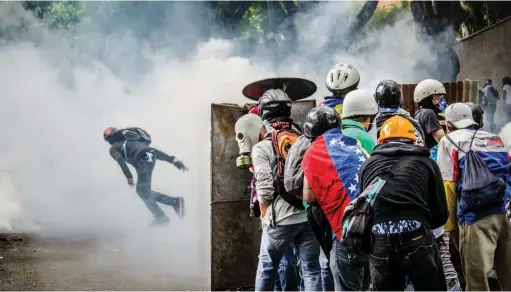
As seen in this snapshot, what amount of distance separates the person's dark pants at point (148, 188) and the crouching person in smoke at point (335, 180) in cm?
532

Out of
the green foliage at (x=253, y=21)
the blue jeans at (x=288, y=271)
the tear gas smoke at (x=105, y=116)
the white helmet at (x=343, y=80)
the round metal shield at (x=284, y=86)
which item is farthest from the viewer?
the green foliage at (x=253, y=21)

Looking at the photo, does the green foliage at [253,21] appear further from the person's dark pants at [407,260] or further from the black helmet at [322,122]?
the person's dark pants at [407,260]

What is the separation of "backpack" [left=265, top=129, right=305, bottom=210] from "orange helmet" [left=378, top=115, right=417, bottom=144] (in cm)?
96

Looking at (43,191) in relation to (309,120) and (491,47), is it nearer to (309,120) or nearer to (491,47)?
(309,120)

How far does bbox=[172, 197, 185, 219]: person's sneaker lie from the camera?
8.25 meters

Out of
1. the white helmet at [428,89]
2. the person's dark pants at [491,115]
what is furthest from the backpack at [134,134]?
the person's dark pants at [491,115]

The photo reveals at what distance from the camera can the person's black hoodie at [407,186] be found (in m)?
2.70

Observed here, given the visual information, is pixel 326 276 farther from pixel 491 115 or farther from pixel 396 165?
pixel 491 115

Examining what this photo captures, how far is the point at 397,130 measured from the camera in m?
2.91

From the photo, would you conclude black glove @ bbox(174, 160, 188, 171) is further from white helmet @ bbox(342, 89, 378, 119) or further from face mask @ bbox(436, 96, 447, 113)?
white helmet @ bbox(342, 89, 378, 119)

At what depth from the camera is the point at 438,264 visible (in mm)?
2752

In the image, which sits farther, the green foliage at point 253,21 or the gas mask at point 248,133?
the green foliage at point 253,21

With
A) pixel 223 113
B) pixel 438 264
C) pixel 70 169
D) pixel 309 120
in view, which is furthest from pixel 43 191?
pixel 438 264

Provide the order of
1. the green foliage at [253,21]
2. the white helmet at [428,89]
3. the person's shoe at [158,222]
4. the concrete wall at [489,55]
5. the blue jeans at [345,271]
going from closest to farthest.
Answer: the blue jeans at [345,271]
the white helmet at [428,89]
the person's shoe at [158,222]
the green foliage at [253,21]
the concrete wall at [489,55]
